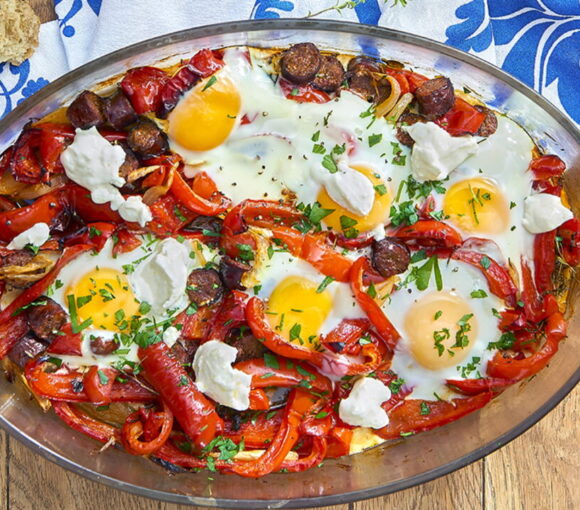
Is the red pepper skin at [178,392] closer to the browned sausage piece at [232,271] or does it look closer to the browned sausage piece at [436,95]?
the browned sausage piece at [232,271]

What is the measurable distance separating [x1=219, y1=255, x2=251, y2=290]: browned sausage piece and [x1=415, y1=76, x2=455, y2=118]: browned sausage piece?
3.59 ft

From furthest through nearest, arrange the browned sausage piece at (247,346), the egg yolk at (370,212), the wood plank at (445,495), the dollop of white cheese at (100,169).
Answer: the wood plank at (445,495) → the browned sausage piece at (247,346) → the egg yolk at (370,212) → the dollop of white cheese at (100,169)

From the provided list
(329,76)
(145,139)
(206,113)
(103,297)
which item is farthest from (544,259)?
(103,297)

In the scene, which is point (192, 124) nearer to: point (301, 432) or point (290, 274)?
point (290, 274)

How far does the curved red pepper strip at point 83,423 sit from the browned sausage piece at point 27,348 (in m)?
0.24

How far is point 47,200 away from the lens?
3475 millimetres

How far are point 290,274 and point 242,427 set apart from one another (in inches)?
30.1

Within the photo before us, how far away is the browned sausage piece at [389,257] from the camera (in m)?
3.48

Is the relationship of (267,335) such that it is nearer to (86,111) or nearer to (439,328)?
(439,328)

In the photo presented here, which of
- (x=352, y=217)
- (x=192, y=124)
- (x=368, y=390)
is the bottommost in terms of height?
(x=368, y=390)

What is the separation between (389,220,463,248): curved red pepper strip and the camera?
3.48 metres

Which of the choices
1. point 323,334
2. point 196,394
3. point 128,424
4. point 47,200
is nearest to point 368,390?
point 323,334

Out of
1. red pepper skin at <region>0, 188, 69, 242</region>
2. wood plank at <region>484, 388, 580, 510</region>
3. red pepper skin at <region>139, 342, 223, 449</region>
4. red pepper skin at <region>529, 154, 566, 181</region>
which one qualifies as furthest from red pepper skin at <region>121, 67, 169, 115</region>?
wood plank at <region>484, 388, 580, 510</region>

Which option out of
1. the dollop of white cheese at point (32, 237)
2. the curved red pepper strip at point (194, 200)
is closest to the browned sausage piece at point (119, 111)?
the curved red pepper strip at point (194, 200)
